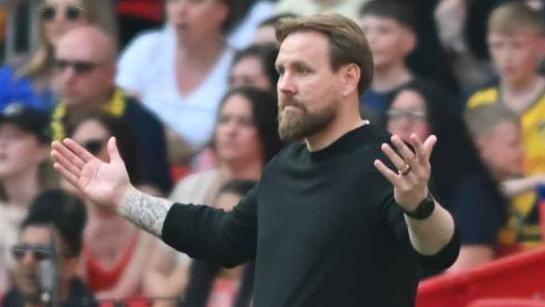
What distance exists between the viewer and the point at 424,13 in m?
9.76

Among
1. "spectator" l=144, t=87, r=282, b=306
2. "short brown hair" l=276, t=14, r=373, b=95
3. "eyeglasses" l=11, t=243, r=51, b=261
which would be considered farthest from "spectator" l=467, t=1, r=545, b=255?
"short brown hair" l=276, t=14, r=373, b=95

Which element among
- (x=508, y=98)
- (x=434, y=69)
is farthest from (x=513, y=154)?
(x=434, y=69)

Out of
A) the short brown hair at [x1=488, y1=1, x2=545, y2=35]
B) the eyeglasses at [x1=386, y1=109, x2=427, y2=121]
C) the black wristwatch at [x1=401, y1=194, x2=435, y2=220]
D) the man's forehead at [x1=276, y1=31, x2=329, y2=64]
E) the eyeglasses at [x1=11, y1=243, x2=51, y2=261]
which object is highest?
the man's forehead at [x1=276, y1=31, x2=329, y2=64]

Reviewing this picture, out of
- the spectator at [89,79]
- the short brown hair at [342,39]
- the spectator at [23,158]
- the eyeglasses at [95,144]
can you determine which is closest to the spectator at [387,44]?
the spectator at [89,79]

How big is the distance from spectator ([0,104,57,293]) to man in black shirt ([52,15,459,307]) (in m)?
3.46

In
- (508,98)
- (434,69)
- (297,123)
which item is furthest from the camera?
(434,69)

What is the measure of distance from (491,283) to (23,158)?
2689 mm

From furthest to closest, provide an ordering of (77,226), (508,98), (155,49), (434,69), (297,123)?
(155,49) → (434,69) → (508,98) → (77,226) → (297,123)

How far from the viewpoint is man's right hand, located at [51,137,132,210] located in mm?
5926

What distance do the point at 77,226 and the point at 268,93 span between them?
1.04m

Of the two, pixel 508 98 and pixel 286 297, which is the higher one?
pixel 286 297

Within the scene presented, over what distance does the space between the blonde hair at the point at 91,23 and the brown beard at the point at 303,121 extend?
4.42 m

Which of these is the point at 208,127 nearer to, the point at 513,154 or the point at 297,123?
the point at 513,154

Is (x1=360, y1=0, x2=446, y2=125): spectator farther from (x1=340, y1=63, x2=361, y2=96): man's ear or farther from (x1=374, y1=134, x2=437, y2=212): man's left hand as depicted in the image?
(x1=374, y1=134, x2=437, y2=212): man's left hand
